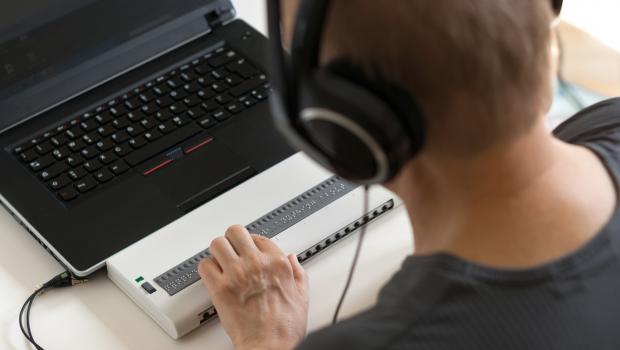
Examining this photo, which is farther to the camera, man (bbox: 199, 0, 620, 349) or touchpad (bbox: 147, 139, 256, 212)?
touchpad (bbox: 147, 139, 256, 212)

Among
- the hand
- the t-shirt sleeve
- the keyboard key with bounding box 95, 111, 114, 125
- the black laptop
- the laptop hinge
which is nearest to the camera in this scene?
the t-shirt sleeve

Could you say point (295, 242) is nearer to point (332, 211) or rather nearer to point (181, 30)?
point (332, 211)

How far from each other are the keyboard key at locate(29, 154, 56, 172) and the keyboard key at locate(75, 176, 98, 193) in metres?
0.05

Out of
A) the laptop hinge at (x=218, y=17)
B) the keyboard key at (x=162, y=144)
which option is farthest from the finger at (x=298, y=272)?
the laptop hinge at (x=218, y=17)

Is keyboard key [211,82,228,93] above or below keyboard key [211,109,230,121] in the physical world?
above

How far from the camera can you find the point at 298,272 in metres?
1.09

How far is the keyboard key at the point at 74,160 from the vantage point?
1229 millimetres

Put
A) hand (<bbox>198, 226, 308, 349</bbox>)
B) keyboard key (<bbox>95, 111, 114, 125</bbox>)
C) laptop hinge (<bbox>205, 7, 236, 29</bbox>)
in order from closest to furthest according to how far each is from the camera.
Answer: hand (<bbox>198, 226, 308, 349</bbox>), keyboard key (<bbox>95, 111, 114, 125</bbox>), laptop hinge (<bbox>205, 7, 236, 29</bbox>)

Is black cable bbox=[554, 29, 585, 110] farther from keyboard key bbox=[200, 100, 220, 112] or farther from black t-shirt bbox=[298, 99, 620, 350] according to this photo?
black t-shirt bbox=[298, 99, 620, 350]

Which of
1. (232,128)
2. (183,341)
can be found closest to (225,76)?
(232,128)

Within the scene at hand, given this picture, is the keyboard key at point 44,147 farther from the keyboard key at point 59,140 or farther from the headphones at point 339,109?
the headphones at point 339,109

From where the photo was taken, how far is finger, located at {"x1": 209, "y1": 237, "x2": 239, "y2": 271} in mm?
1078

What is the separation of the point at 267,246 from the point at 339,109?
1.33 feet

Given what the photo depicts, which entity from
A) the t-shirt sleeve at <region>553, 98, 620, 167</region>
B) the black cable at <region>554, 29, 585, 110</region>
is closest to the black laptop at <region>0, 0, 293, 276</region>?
the t-shirt sleeve at <region>553, 98, 620, 167</region>
